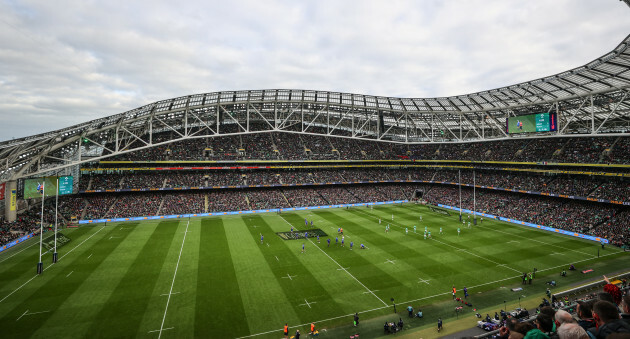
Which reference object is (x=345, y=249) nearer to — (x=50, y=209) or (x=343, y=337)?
(x=343, y=337)

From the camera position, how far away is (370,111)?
65188 millimetres

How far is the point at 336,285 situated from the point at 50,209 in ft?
160

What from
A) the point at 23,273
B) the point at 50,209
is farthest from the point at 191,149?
the point at 23,273

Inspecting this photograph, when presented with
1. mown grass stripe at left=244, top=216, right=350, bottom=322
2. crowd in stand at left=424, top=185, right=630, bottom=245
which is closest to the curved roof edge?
crowd in stand at left=424, top=185, right=630, bottom=245

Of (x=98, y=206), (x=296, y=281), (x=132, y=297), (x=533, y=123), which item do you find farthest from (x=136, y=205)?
(x=533, y=123)

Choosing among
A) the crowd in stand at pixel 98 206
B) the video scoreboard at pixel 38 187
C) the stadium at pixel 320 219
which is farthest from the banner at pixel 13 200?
the crowd in stand at pixel 98 206

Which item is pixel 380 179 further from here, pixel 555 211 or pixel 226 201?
pixel 226 201

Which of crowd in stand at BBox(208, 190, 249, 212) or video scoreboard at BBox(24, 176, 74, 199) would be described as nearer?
video scoreboard at BBox(24, 176, 74, 199)

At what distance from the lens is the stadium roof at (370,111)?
3734cm

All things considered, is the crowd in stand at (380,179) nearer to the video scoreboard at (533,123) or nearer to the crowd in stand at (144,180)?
the crowd in stand at (144,180)

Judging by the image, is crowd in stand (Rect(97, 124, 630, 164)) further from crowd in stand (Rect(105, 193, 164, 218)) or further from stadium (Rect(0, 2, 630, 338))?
crowd in stand (Rect(105, 193, 164, 218))

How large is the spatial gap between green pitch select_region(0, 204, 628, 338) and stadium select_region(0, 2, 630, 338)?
0.19 meters

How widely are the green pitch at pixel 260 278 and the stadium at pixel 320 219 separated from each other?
0.63 ft

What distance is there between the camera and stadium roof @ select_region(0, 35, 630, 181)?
37.3 m
